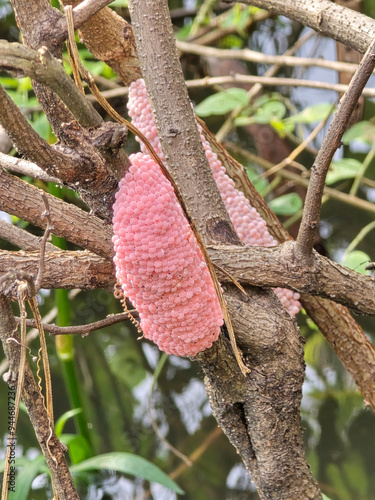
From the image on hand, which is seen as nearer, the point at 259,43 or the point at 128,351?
the point at 128,351

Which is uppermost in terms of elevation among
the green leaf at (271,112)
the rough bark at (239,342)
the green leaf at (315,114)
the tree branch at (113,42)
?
the green leaf at (271,112)

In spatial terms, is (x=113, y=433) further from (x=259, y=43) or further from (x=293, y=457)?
(x=259, y=43)

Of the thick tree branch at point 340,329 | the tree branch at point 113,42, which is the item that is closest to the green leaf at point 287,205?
the thick tree branch at point 340,329

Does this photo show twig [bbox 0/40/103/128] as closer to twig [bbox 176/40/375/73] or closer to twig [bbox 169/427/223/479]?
twig [bbox 176/40/375/73]

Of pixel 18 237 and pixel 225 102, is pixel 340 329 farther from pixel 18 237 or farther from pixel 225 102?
pixel 225 102

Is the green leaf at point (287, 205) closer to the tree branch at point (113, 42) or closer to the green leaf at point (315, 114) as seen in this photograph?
the green leaf at point (315, 114)

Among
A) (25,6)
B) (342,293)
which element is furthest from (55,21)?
(342,293)
